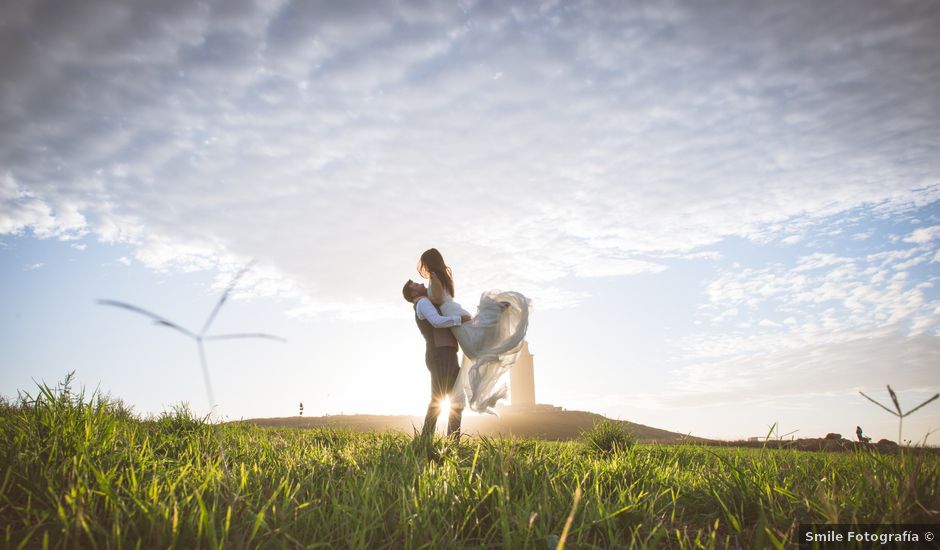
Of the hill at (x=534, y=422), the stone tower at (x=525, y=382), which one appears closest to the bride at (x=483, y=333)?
the hill at (x=534, y=422)

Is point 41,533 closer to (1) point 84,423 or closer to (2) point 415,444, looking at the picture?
(1) point 84,423

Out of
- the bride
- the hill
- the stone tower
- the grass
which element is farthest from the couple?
the stone tower

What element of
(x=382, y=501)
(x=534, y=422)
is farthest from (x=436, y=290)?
(x=534, y=422)

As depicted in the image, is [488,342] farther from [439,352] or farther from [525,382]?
[525,382]

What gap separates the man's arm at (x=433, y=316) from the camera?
6363mm

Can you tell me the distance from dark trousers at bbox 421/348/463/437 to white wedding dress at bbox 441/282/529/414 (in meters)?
0.11

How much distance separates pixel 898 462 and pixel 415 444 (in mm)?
3905

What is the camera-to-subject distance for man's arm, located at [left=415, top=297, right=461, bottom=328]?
6.36 m

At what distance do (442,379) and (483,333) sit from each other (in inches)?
→ 32.3

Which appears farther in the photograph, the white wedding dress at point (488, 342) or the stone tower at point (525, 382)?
the stone tower at point (525, 382)

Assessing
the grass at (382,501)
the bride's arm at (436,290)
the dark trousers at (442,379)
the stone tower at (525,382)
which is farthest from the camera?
the stone tower at (525,382)

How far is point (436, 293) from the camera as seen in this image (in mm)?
6672

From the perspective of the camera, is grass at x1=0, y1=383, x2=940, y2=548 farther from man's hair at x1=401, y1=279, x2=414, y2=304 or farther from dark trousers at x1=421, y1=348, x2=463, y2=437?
man's hair at x1=401, y1=279, x2=414, y2=304

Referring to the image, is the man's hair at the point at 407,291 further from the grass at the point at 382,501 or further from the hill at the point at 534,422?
the hill at the point at 534,422
